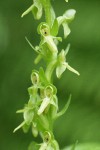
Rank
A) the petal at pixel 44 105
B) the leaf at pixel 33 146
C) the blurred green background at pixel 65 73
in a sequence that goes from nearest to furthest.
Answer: the petal at pixel 44 105 < the leaf at pixel 33 146 < the blurred green background at pixel 65 73

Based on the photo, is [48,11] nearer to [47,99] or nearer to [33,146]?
[47,99]

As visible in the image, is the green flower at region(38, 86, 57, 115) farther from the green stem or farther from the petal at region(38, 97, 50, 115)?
the green stem

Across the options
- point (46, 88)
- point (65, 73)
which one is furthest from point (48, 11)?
point (65, 73)

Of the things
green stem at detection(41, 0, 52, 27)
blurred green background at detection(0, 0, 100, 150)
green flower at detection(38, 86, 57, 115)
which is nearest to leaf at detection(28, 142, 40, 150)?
green flower at detection(38, 86, 57, 115)

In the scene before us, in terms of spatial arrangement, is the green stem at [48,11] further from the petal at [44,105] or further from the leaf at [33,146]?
the leaf at [33,146]

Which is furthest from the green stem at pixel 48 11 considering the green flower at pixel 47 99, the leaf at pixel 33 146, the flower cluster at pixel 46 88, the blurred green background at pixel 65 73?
the blurred green background at pixel 65 73

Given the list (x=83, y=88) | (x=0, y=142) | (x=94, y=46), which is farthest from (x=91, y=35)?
(x=0, y=142)

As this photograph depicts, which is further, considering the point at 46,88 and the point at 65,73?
the point at 65,73

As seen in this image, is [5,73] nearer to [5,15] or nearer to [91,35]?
[5,15]
